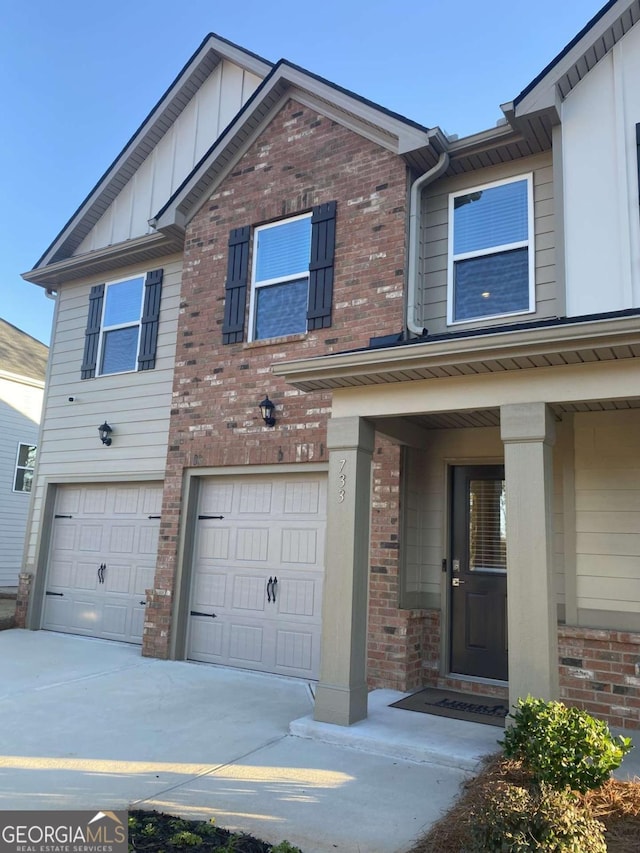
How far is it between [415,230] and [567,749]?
518 cm

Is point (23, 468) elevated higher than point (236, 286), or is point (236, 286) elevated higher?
point (236, 286)

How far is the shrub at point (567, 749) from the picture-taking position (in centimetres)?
339

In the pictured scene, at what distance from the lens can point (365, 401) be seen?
5.31 meters

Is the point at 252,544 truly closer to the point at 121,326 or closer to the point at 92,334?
the point at 121,326

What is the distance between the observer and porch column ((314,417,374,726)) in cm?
498

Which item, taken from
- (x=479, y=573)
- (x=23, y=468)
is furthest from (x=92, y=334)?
(x=23, y=468)

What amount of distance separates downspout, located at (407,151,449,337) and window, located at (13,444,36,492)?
1227 centimetres

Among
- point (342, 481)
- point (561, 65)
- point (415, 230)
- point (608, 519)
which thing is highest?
point (561, 65)

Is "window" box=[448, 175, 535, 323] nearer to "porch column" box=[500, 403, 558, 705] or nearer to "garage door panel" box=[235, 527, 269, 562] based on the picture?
"porch column" box=[500, 403, 558, 705]

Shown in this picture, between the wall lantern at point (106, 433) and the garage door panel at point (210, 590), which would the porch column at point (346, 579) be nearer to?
the garage door panel at point (210, 590)

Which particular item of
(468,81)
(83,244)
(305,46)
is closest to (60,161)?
(83,244)

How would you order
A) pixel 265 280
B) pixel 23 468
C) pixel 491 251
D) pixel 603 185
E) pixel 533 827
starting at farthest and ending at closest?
1. pixel 23 468
2. pixel 265 280
3. pixel 491 251
4. pixel 603 185
5. pixel 533 827

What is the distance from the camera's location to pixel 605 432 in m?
5.79

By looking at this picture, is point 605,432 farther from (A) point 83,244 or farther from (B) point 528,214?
(A) point 83,244
